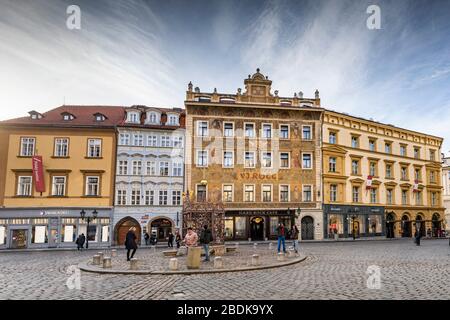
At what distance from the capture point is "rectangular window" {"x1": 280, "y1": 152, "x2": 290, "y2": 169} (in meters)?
35.9

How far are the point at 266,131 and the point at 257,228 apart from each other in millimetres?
10316

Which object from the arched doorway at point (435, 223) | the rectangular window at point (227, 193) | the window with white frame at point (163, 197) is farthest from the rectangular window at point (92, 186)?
the arched doorway at point (435, 223)

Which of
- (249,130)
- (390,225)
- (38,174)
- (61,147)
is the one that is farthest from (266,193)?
(38,174)

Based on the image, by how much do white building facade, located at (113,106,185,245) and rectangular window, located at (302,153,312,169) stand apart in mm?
13138

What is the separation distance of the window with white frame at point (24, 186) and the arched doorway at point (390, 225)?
39.2 m

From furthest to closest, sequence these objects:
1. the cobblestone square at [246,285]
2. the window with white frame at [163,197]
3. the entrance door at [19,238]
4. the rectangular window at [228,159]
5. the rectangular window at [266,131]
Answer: the rectangular window at [266,131]
the rectangular window at [228,159]
the window with white frame at [163,197]
the entrance door at [19,238]
the cobblestone square at [246,285]

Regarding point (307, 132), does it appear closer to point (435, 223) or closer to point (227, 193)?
point (227, 193)

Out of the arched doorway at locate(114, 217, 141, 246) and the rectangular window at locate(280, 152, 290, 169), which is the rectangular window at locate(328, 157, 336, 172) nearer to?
the rectangular window at locate(280, 152, 290, 169)

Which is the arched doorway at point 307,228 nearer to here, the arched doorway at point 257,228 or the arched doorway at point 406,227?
the arched doorway at point 257,228

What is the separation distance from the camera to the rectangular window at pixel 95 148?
106 feet

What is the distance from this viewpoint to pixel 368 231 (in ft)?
127

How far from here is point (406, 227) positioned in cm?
4206
